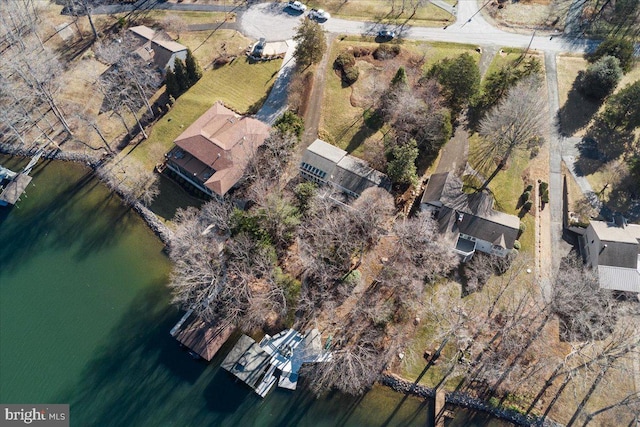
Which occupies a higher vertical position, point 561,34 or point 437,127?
point 561,34

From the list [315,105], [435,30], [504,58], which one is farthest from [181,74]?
[504,58]

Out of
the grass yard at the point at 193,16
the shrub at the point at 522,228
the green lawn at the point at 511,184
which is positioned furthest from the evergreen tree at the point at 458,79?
the grass yard at the point at 193,16

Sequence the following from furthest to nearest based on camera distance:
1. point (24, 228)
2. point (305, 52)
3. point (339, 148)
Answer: point (305, 52), point (339, 148), point (24, 228)

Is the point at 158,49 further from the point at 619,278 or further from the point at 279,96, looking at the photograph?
the point at 619,278

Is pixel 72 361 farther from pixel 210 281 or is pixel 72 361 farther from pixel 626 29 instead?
pixel 626 29

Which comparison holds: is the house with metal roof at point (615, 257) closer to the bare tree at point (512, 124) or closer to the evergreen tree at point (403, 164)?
the bare tree at point (512, 124)

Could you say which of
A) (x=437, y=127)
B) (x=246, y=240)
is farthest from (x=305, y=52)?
(x=246, y=240)
